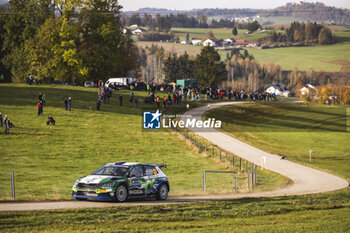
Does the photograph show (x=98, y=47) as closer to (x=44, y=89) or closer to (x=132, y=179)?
(x=44, y=89)

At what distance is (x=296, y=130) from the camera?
71.7 m

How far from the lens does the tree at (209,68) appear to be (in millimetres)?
130875

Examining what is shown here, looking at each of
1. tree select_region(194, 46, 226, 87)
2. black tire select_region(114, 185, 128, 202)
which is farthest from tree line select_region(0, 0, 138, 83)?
black tire select_region(114, 185, 128, 202)

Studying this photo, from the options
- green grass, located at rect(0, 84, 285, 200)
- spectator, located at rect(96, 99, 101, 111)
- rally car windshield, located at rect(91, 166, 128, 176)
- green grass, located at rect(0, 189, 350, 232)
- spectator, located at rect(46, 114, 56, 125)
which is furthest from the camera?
spectator, located at rect(96, 99, 101, 111)

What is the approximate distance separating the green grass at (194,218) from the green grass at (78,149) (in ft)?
16.3

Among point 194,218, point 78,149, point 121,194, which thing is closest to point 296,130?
point 78,149

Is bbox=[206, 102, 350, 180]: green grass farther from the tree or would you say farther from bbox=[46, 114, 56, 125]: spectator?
the tree

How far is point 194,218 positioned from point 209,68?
114356 millimetres

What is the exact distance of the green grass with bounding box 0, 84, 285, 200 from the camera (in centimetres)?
2997

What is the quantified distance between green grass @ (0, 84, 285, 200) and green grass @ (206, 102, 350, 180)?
421 inches

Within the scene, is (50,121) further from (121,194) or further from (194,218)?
(194,218)

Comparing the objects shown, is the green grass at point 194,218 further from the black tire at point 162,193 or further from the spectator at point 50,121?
the spectator at point 50,121

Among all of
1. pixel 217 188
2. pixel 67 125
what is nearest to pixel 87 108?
pixel 67 125

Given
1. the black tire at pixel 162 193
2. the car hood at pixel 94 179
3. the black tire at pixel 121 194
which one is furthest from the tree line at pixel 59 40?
the black tire at pixel 121 194
